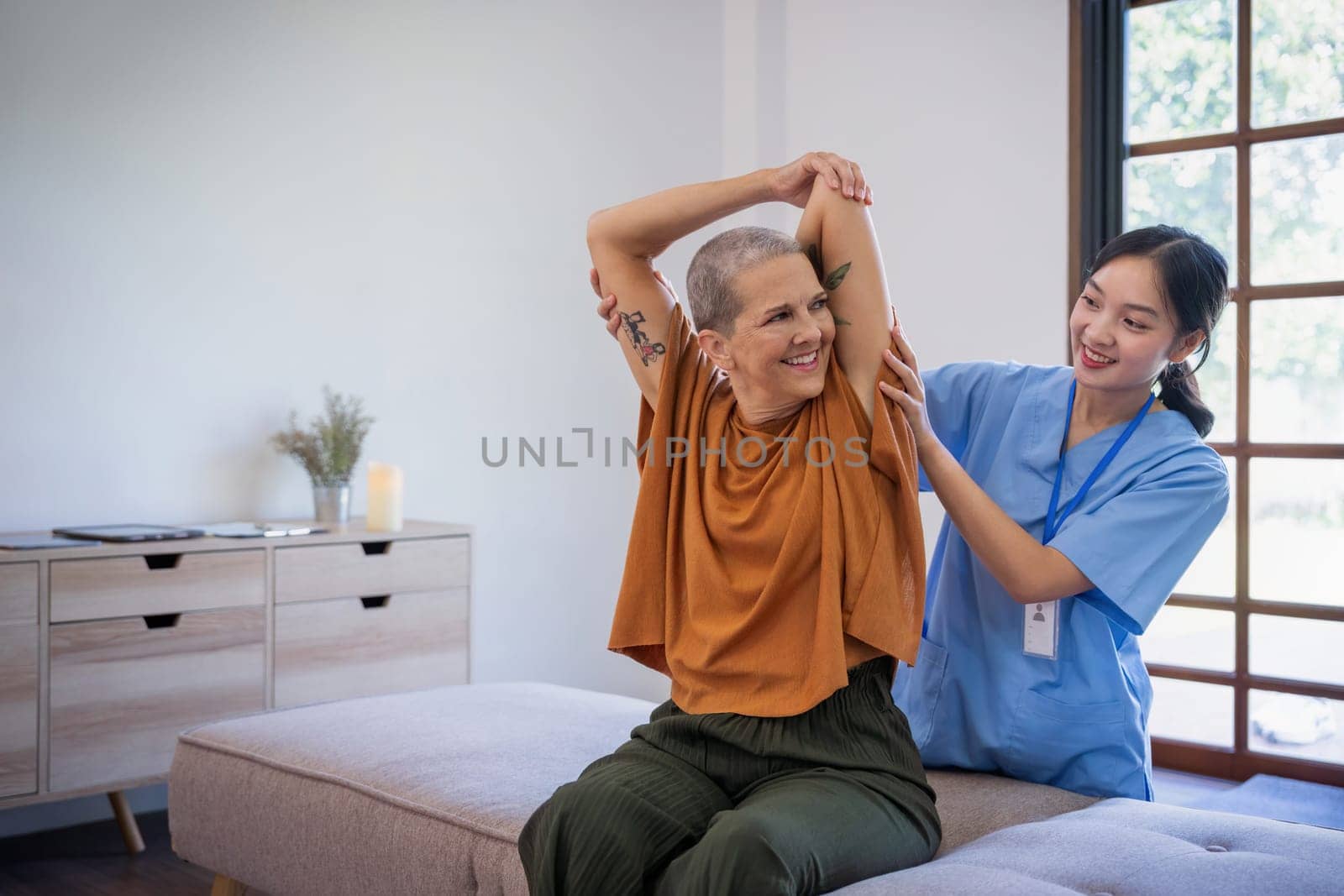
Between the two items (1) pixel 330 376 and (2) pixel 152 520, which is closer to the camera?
(2) pixel 152 520

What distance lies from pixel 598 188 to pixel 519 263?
1.54 feet

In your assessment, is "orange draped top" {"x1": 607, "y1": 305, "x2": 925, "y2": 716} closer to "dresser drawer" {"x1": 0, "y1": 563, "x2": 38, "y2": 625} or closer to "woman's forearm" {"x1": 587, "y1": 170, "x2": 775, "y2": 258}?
"woman's forearm" {"x1": 587, "y1": 170, "x2": 775, "y2": 258}

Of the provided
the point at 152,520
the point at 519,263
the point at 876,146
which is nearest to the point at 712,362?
the point at 152,520

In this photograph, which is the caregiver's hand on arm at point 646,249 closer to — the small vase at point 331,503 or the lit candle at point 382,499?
the lit candle at point 382,499

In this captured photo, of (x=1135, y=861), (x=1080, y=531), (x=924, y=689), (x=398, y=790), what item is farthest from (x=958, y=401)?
(x=398, y=790)

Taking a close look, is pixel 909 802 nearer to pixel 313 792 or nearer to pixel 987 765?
pixel 987 765

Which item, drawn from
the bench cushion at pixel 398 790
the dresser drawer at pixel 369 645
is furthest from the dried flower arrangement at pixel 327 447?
the bench cushion at pixel 398 790

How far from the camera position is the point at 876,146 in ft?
14.9

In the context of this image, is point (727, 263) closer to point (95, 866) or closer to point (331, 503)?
point (331, 503)

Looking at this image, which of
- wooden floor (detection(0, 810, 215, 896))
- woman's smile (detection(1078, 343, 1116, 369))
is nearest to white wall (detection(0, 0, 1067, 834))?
wooden floor (detection(0, 810, 215, 896))

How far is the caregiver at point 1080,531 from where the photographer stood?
1704 mm

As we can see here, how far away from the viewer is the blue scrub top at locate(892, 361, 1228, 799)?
1.72 meters

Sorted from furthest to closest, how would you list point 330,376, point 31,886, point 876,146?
point 876,146, point 330,376, point 31,886

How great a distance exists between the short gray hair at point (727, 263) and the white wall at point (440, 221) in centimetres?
208
